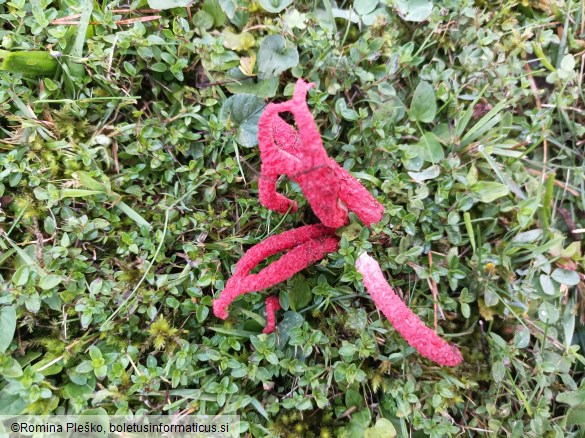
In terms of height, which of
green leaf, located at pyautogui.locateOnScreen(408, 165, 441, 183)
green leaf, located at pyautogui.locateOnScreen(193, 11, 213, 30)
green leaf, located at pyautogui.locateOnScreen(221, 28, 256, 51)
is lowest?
green leaf, located at pyautogui.locateOnScreen(408, 165, 441, 183)

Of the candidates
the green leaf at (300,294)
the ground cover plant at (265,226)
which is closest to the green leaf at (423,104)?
the ground cover plant at (265,226)

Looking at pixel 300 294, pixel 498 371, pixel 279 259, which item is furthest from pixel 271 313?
pixel 498 371

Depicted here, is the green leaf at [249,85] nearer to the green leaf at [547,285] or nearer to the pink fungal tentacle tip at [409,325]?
the pink fungal tentacle tip at [409,325]

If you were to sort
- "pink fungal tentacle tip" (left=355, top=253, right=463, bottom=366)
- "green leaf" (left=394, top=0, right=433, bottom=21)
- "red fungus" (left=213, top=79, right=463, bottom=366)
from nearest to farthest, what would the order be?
"red fungus" (left=213, top=79, right=463, bottom=366), "pink fungal tentacle tip" (left=355, top=253, right=463, bottom=366), "green leaf" (left=394, top=0, right=433, bottom=21)

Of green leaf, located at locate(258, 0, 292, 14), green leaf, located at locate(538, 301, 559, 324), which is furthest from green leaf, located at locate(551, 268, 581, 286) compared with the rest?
green leaf, located at locate(258, 0, 292, 14)

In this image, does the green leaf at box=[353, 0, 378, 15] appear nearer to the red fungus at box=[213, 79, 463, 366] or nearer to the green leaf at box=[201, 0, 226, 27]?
the green leaf at box=[201, 0, 226, 27]

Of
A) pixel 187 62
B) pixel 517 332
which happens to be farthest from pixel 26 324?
pixel 517 332
